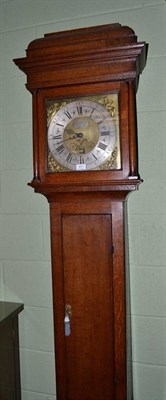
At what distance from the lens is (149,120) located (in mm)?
1353

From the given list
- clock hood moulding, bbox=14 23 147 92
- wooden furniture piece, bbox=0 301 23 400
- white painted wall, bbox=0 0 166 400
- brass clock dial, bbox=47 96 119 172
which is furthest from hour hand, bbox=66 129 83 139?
wooden furniture piece, bbox=0 301 23 400

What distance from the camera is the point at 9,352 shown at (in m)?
1.45

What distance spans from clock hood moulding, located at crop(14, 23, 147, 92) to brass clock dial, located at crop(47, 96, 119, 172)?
3.4 inches

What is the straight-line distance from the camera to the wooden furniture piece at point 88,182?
1.12 metres

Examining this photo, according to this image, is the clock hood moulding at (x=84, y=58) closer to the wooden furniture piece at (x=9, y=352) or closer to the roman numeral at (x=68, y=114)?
the roman numeral at (x=68, y=114)

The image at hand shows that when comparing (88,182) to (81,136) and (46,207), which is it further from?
(46,207)

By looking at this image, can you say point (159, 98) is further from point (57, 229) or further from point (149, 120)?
point (57, 229)

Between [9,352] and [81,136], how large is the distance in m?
0.99

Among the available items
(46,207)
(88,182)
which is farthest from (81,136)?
(46,207)

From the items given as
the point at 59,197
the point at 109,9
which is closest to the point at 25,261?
the point at 59,197

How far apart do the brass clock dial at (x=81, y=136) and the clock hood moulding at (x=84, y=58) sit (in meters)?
0.09

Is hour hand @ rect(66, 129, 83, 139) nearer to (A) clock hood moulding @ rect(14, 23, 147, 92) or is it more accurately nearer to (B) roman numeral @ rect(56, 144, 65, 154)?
(B) roman numeral @ rect(56, 144, 65, 154)

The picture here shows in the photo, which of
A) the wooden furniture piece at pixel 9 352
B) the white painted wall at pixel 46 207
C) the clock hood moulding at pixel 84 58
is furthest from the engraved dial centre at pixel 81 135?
the wooden furniture piece at pixel 9 352

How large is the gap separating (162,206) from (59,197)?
442mm
